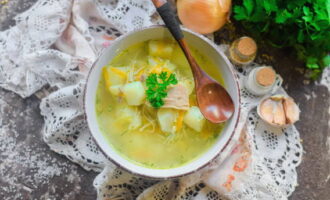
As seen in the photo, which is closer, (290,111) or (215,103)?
(215,103)

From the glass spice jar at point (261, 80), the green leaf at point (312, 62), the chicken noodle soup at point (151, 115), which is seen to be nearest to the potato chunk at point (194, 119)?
the chicken noodle soup at point (151, 115)

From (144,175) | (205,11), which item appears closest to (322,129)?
(205,11)

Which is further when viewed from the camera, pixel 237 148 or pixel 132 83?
pixel 237 148

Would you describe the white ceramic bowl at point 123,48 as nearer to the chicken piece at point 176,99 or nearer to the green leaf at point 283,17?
the chicken piece at point 176,99

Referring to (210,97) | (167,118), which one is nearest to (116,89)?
(167,118)

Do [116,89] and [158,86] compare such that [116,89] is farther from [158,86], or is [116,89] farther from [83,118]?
[83,118]

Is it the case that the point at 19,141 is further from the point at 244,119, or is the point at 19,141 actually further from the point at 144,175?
the point at 244,119
